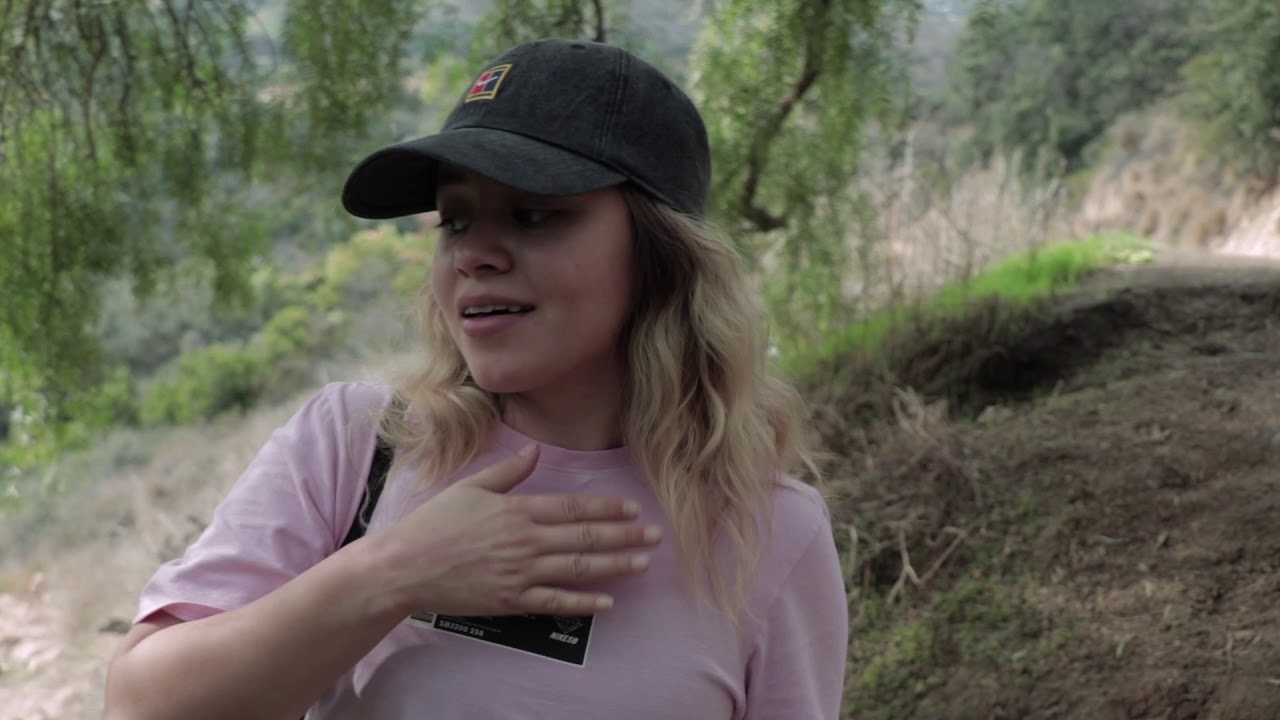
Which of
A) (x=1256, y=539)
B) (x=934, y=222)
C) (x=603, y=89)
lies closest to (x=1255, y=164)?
(x=934, y=222)

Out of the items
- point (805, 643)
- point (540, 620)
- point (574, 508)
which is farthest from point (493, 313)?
point (805, 643)

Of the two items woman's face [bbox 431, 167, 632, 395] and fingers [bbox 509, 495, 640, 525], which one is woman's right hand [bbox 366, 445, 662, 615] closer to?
Result: fingers [bbox 509, 495, 640, 525]

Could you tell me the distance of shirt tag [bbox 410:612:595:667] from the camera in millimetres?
1246

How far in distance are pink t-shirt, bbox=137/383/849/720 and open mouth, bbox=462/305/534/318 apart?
0.18m

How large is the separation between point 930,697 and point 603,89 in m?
2.08

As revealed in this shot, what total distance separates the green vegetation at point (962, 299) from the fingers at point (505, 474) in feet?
11.6

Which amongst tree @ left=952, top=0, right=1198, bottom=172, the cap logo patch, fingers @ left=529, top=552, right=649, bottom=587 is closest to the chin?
fingers @ left=529, top=552, right=649, bottom=587

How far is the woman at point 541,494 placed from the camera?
1.15 metres

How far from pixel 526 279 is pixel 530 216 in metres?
0.08

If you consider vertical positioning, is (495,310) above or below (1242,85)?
above

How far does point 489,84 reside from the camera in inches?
53.9

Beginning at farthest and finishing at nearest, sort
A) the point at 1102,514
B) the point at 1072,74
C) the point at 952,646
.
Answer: the point at 1072,74 < the point at 1102,514 < the point at 952,646

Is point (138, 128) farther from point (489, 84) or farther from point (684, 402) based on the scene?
point (684, 402)

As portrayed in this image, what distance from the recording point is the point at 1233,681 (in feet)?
8.32
